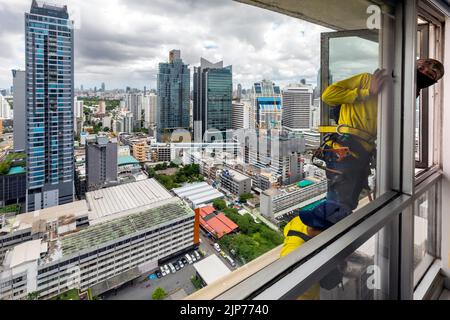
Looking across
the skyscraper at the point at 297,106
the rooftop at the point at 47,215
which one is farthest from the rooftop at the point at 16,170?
the skyscraper at the point at 297,106

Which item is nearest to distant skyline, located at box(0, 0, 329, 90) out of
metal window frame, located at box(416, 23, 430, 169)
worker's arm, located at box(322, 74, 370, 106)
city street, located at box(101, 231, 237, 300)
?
worker's arm, located at box(322, 74, 370, 106)

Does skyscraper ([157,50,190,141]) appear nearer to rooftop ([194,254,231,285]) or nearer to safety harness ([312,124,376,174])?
rooftop ([194,254,231,285])

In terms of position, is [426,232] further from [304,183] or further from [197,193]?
[197,193]

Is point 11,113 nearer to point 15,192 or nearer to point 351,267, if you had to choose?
point 15,192

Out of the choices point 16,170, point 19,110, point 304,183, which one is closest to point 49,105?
point 19,110

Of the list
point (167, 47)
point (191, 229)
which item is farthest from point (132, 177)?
point (167, 47)

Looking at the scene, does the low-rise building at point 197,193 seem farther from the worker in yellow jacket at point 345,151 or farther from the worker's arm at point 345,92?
the worker's arm at point 345,92
